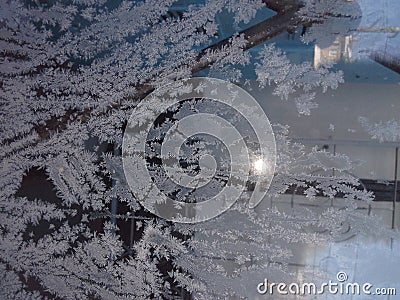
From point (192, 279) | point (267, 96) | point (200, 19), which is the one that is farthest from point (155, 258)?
point (200, 19)

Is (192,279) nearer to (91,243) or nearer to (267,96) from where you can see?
(91,243)

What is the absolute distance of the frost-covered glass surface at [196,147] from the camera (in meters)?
0.98

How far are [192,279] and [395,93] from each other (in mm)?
610

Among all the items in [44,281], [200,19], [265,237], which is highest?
[200,19]

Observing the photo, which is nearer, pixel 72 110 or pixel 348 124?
pixel 348 124

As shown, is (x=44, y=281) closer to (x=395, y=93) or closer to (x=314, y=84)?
(x=314, y=84)

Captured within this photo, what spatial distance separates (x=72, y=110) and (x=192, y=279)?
19.3 inches

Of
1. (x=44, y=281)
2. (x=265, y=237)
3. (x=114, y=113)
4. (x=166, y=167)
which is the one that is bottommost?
(x=44, y=281)

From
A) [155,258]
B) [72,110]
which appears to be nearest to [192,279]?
[155,258]

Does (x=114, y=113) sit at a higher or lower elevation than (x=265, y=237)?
higher

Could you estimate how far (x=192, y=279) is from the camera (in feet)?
3.50

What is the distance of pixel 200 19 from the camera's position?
3.40 ft

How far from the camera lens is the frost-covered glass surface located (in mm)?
980

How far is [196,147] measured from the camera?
1.05 meters
